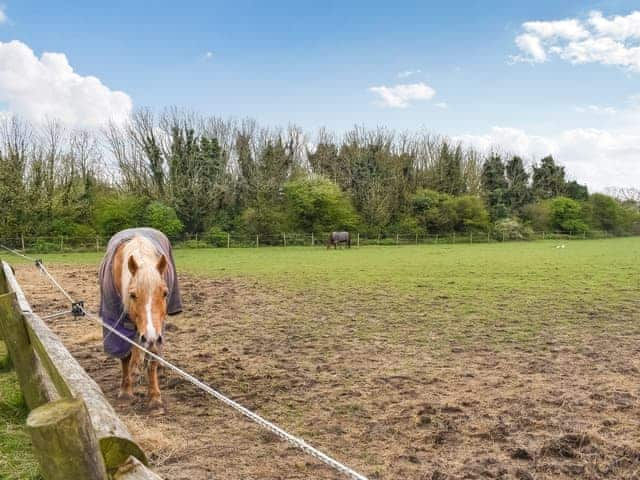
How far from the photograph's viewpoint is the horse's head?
396 centimetres

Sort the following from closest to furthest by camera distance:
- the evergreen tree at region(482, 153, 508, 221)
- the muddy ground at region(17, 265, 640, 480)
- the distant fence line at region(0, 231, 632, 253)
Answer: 1. the muddy ground at region(17, 265, 640, 480)
2. the distant fence line at region(0, 231, 632, 253)
3. the evergreen tree at region(482, 153, 508, 221)

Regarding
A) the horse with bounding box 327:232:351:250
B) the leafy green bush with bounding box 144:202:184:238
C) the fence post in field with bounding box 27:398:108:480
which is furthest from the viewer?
the horse with bounding box 327:232:351:250

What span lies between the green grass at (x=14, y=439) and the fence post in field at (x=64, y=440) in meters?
1.95

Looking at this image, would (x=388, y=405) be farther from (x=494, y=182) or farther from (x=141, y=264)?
(x=494, y=182)

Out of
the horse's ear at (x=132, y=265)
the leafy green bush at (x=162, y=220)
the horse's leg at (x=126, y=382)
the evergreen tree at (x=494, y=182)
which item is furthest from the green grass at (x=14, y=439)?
the evergreen tree at (x=494, y=182)

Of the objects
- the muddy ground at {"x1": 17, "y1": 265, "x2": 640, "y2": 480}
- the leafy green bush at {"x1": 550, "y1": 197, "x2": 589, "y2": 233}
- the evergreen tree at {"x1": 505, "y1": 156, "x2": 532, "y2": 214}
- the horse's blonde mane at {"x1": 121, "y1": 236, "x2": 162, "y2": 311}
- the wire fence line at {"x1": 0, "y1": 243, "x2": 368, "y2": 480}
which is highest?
the evergreen tree at {"x1": 505, "y1": 156, "x2": 532, "y2": 214}

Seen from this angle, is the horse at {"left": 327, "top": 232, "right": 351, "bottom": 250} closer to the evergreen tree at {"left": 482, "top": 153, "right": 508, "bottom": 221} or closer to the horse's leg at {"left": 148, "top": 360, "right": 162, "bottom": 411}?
the evergreen tree at {"left": 482, "top": 153, "right": 508, "bottom": 221}

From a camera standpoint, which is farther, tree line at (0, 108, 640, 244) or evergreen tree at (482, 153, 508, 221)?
evergreen tree at (482, 153, 508, 221)

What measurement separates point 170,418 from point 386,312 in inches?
219

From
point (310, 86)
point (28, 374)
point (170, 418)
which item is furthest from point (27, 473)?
point (310, 86)

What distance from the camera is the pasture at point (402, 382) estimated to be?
10.9 feet

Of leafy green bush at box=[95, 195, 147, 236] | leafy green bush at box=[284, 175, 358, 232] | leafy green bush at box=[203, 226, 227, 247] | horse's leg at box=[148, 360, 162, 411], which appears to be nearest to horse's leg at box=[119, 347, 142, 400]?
horse's leg at box=[148, 360, 162, 411]

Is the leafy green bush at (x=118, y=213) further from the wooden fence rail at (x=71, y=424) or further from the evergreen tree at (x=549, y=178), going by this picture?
the evergreen tree at (x=549, y=178)

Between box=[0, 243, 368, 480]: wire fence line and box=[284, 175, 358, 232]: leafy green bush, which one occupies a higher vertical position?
box=[284, 175, 358, 232]: leafy green bush
